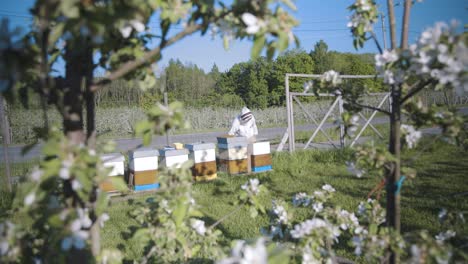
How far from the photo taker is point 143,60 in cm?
114

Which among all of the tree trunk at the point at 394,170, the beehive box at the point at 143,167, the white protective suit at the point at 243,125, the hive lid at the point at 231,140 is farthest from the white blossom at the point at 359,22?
the white protective suit at the point at 243,125

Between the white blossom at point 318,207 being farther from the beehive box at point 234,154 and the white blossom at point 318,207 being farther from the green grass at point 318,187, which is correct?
the beehive box at point 234,154

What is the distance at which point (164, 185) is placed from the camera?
1431 millimetres

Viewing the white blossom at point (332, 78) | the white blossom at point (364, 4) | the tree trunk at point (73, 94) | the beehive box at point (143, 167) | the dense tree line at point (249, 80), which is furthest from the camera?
the dense tree line at point (249, 80)

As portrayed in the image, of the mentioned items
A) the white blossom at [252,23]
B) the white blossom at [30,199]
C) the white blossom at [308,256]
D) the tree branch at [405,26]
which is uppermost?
the tree branch at [405,26]

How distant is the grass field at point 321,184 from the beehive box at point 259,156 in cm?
30

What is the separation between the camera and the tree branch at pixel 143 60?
114 centimetres

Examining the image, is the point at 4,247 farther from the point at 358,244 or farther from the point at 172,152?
the point at 172,152

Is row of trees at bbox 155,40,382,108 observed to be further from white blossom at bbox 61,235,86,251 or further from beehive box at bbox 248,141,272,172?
white blossom at bbox 61,235,86,251

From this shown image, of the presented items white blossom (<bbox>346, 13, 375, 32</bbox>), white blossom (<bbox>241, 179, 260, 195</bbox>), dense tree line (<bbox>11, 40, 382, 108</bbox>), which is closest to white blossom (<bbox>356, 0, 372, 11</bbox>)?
white blossom (<bbox>346, 13, 375, 32</bbox>)

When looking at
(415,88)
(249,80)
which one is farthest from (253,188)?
(249,80)

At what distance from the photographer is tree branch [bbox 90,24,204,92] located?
3.75ft

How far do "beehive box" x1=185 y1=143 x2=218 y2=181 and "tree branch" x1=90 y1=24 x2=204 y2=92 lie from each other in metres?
5.00

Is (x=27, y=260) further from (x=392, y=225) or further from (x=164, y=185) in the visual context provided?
(x=392, y=225)
